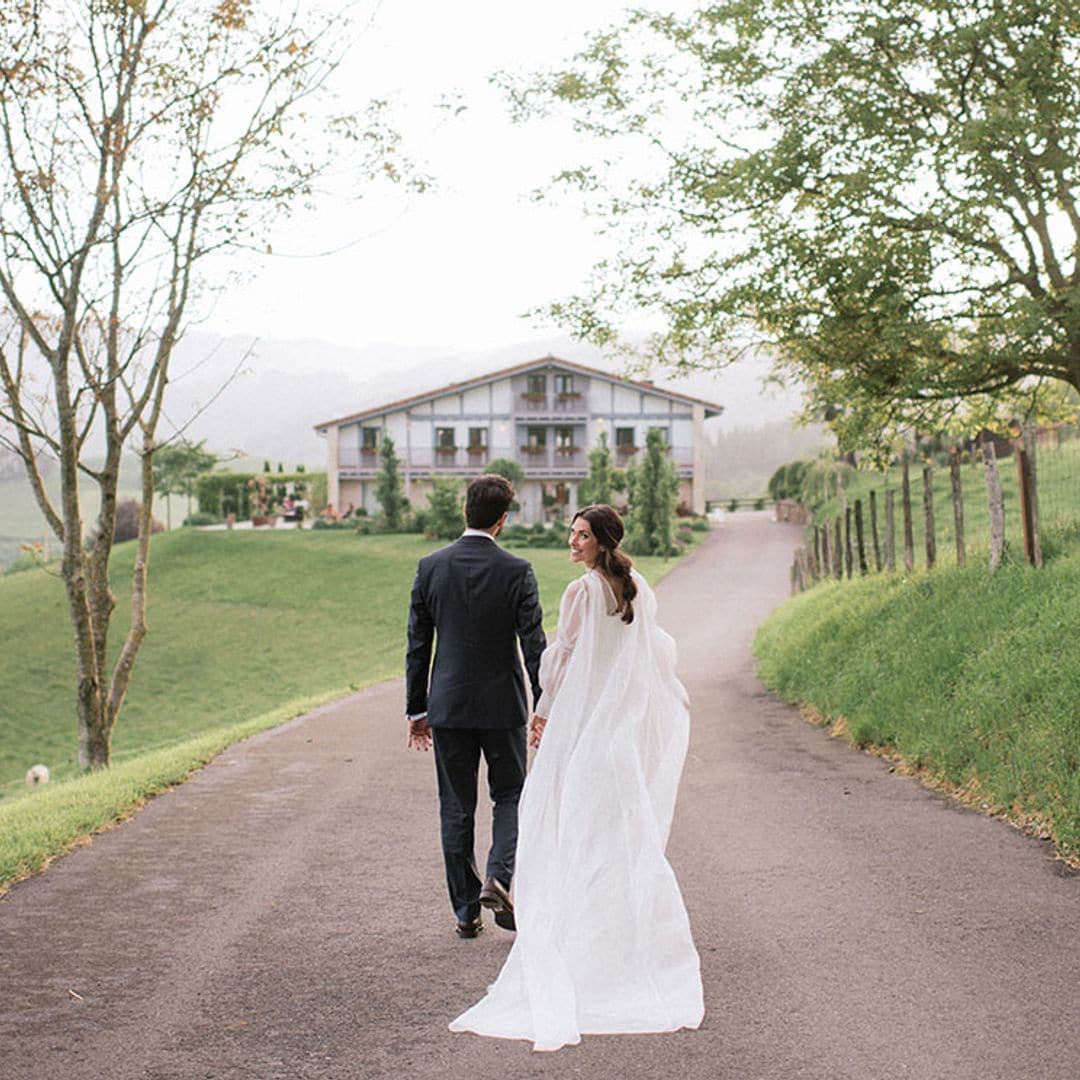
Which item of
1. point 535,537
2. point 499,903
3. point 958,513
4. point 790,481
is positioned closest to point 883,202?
point 958,513

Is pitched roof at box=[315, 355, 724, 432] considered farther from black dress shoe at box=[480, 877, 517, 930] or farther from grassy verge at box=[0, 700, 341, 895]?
black dress shoe at box=[480, 877, 517, 930]

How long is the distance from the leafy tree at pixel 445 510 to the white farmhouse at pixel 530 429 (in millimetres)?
13007

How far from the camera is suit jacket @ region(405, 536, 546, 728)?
627 cm

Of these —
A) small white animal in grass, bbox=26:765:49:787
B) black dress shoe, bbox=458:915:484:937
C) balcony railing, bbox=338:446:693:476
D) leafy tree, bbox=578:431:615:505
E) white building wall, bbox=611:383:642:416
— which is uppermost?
white building wall, bbox=611:383:642:416

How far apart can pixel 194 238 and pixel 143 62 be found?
5.99ft

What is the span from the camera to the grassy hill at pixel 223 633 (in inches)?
1158

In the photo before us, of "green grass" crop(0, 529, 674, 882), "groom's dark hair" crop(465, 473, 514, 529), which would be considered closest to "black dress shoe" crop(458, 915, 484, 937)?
"groom's dark hair" crop(465, 473, 514, 529)

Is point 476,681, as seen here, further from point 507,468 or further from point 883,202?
point 507,468

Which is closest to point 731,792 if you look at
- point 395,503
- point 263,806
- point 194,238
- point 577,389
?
point 263,806

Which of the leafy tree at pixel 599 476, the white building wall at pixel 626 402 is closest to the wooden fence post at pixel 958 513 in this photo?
the leafy tree at pixel 599 476

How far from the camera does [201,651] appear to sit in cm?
3881

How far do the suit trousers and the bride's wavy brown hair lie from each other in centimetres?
83

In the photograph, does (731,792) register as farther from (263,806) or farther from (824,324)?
(824,324)

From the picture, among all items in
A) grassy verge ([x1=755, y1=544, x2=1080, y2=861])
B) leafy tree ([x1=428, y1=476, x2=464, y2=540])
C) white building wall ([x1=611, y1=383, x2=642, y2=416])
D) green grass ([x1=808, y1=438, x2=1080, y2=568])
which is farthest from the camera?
white building wall ([x1=611, y1=383, x2=642, y2=416])
